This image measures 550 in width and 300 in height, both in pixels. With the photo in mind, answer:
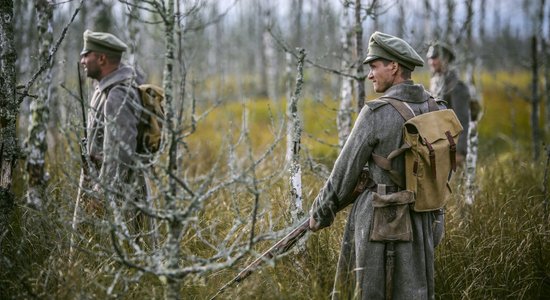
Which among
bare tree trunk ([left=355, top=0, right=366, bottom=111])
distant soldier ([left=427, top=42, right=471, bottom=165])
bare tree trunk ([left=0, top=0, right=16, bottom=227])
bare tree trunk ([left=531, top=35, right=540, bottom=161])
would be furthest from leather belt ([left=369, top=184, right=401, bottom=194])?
bare tree trunk ([left=531, top=35, right=540, bottom=161])

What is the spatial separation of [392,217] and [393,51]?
104cm

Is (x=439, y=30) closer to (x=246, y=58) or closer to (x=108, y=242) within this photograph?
(x=108, y=242)

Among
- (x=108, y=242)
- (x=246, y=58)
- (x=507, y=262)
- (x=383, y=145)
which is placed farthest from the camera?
(x=246, y=58)

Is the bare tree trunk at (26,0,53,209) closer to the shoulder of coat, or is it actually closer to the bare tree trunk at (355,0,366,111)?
the shoulder of coat

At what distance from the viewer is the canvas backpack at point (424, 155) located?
9.91 ft

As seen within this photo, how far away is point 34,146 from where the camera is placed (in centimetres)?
348

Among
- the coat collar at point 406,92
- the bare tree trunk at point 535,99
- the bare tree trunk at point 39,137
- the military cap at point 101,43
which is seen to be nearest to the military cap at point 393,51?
the coat collar at point 406,92

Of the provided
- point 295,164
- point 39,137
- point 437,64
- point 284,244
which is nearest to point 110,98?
point 39,137

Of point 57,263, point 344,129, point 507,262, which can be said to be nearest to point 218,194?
point 344,129

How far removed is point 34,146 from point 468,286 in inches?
137

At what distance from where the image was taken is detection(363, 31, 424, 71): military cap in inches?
125

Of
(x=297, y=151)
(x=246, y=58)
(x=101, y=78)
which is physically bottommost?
(x=297, y=151)

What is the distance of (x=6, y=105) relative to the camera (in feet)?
11.8

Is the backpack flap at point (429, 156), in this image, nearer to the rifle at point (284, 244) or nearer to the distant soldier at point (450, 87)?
the rifle at point (284, 244)
